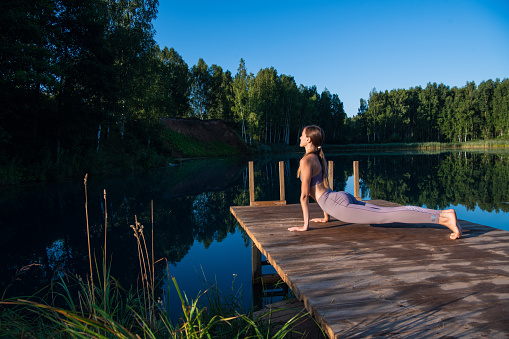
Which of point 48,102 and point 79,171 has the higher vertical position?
point 48,102

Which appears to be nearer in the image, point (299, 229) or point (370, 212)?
point (370, 212)

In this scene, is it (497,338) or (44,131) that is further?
(44,131)

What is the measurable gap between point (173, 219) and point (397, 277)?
24.2ft

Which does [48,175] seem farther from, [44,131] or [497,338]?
[497,338]

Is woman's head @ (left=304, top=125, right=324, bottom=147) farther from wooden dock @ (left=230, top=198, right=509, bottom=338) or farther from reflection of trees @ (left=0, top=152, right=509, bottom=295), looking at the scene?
reflection of trees @ (left=0, top=152, right=509, bottom=295)

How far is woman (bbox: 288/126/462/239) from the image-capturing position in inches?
142

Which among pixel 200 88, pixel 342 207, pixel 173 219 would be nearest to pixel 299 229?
pixel 342 207

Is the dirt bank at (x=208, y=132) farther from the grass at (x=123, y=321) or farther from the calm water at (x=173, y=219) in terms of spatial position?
the grass at (x=123, y=321)

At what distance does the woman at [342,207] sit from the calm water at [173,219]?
1447 mm

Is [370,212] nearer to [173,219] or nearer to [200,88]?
[173,219]

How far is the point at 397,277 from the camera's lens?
2.52 meters

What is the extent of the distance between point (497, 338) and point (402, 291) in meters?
0.64

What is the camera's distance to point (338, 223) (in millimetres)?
4633

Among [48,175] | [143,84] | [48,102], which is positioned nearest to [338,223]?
[48,175]
